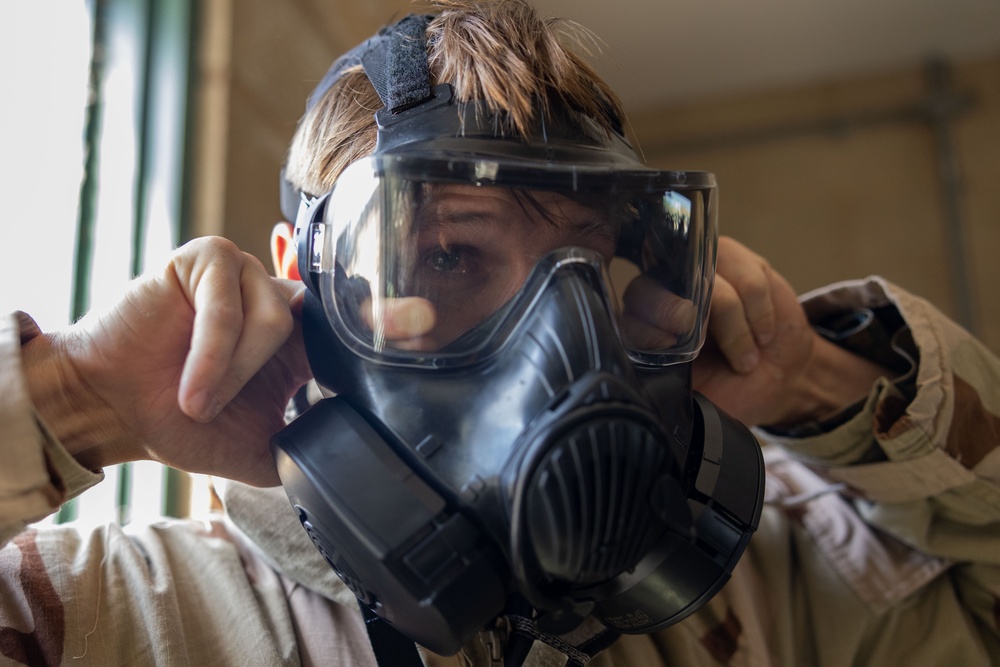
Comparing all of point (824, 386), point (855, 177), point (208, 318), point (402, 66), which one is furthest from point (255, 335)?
point (855, 177)

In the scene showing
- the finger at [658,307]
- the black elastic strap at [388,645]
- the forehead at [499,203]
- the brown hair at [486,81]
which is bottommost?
the black elastic strap at [388,645]

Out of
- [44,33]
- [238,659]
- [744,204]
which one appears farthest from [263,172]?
[744,204]

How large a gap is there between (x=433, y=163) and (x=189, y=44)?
3.05ft

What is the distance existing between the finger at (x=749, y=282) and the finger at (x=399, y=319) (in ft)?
1.91

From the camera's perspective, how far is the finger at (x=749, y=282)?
127cm

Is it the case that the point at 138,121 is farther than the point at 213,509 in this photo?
Yes

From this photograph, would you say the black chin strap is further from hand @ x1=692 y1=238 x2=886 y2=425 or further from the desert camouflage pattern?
hand @ x1=692 y1=238 x2=886 y2=425

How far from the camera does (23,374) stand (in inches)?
31.4

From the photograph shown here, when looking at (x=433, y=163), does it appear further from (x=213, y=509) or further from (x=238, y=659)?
(x=213, y=509)

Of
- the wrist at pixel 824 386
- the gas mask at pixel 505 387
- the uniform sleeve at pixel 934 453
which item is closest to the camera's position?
the gas mask at pixel 505 387

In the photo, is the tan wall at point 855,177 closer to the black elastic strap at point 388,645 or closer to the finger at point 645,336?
the finger at point 645,336

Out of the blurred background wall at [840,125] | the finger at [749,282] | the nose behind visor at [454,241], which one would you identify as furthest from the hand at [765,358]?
the blurred background wall at [840,125]

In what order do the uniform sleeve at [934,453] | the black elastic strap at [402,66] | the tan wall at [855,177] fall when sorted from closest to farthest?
1. the black elastic strap at [402,66]
2. the uniform sleeve at [934,453]
3. the tan wall at [855,177]

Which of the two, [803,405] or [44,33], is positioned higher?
[44,33]
